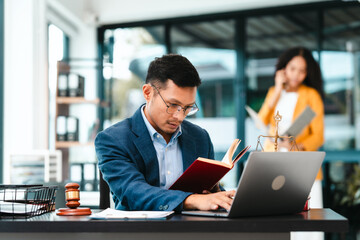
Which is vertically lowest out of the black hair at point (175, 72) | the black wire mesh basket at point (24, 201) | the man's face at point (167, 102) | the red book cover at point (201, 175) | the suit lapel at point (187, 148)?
the black wire mesh basket at point (24, 201)

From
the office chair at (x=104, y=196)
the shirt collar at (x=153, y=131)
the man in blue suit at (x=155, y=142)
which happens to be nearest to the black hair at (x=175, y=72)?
the man in blue suit at (x=155, y=142)

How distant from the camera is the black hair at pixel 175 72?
1.70 m

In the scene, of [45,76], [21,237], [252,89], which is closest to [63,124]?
[45,76]

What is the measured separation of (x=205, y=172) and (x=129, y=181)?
0.26 meters

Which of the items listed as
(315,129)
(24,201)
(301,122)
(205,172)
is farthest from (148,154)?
(315,129)

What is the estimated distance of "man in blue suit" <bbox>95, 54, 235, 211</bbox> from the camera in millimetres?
1530

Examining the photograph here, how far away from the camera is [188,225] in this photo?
114cm

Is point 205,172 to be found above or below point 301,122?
below

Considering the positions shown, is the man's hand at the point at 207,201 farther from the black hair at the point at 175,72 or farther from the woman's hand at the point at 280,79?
the woman's hand at the point at 280,79

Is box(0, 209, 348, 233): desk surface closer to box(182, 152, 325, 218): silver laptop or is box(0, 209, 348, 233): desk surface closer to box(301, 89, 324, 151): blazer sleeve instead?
box(182, 152, 325, 218): silver laptop

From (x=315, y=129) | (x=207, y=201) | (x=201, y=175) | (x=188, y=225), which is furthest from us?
(x=315, y=129)

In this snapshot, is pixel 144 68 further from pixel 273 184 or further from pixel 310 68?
pixel 273 184

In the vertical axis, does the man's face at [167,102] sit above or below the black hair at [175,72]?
below

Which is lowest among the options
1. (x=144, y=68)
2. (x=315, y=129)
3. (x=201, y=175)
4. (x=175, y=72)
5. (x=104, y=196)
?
(x=104, y=196)
